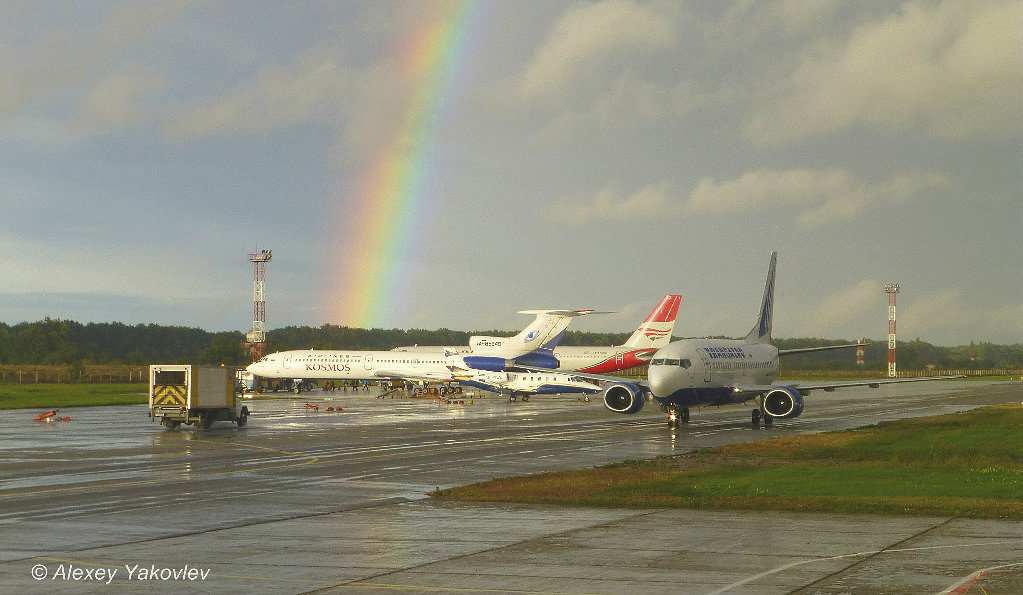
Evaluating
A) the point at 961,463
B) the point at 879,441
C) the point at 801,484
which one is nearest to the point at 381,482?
the point at 801,484

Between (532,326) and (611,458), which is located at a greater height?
(532,326)

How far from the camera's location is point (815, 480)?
28.3 metres

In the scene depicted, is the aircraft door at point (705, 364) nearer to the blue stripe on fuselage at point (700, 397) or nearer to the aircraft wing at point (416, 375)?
the blue stripe on fuselage at point (700, 397)

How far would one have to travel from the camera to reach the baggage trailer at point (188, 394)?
5206 cm

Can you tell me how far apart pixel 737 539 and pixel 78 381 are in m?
130

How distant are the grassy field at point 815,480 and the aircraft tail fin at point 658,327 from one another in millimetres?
65364

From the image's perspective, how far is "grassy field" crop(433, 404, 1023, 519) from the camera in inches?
931

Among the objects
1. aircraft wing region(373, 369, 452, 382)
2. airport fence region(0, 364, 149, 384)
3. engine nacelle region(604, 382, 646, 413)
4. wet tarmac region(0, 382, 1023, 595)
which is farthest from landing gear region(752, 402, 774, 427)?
airport fence region(0, 364, 149, 384)

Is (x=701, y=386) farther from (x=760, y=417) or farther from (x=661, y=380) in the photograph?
(x=760, y=417)

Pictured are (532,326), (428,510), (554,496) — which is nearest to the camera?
(428,510)

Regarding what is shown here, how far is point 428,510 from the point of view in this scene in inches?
914

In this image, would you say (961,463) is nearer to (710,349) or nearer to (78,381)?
(710,349)

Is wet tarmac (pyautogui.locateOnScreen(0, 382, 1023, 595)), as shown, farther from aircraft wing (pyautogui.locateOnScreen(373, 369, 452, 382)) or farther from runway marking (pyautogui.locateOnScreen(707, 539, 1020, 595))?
aircraft wing (pyautogui.locateOnScreen(373, 369, 452, 382))

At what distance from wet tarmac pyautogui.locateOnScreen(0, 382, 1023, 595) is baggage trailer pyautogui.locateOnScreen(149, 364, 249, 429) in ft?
44.1
